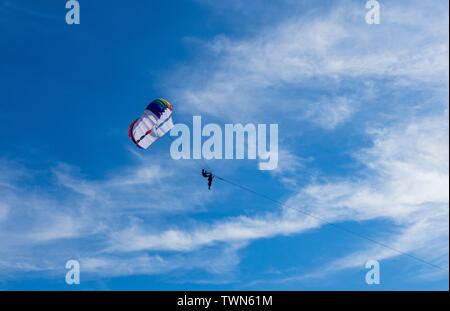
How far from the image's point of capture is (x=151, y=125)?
62.4 metres

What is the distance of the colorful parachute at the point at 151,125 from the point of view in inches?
2451

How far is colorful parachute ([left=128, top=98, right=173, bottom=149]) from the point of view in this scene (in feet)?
204
